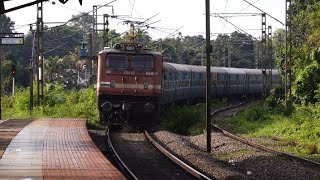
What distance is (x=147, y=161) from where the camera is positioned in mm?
15438

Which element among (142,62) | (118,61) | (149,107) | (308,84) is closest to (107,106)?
(149,107)

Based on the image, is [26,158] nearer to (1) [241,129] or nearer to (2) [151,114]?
(2) [151,114]

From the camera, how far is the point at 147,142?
20047 mm

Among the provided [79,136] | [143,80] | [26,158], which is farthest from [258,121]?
[26,158]

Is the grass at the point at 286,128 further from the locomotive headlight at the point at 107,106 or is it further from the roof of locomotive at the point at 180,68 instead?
the locomotive headlight at the point at 107,106

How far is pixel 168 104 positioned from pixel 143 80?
7548 mm

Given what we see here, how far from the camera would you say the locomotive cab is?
23.1 metres

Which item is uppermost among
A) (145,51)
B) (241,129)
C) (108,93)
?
(145,51)

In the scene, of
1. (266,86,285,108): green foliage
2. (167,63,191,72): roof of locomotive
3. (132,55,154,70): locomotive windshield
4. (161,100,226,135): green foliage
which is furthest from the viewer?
(266,86,285,108): green foliage

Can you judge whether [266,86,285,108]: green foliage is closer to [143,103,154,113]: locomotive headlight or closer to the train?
the train

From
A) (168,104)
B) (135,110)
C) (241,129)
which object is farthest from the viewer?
(168,104)

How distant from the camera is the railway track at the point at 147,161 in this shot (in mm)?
12875

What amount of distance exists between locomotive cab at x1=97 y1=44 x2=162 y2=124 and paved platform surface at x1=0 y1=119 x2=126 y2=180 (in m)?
2.79

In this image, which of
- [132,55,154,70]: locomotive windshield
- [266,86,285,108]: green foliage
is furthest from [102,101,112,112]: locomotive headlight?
[266,86,285,108]: green foliage
